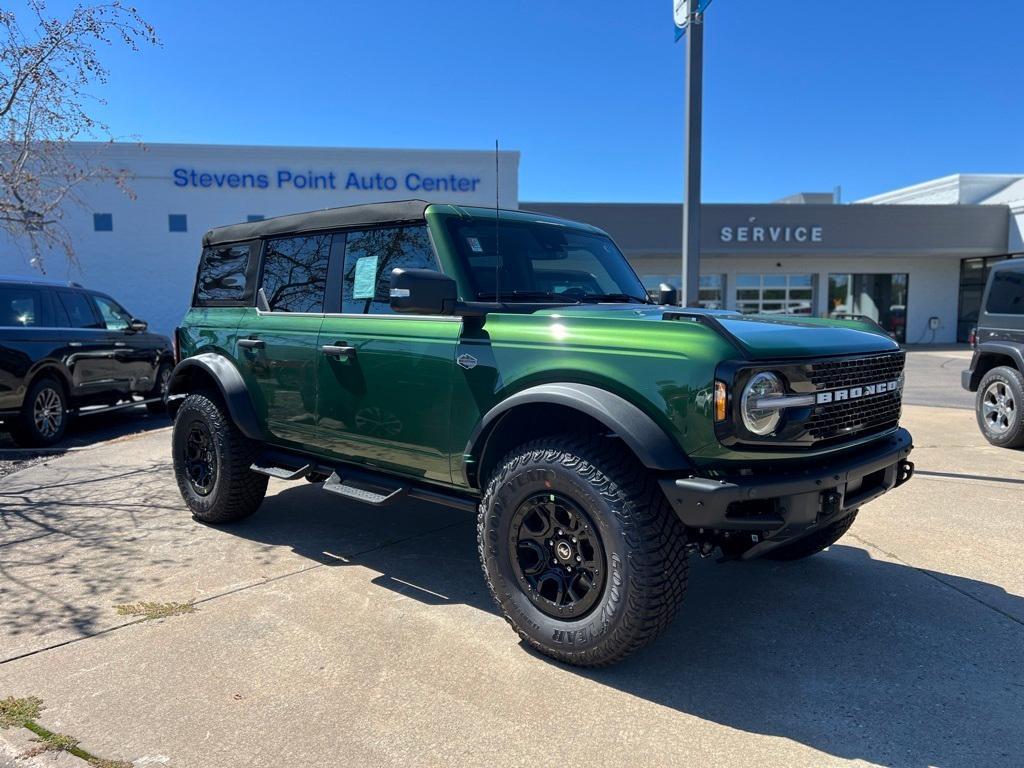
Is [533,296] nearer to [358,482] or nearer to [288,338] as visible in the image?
[358,482]

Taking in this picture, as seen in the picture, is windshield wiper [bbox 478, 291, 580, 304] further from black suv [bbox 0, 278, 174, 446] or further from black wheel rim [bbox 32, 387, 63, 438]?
black wheel rim [bbox 32, 387, 63, 438]

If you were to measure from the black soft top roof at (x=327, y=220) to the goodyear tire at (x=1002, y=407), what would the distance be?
264 inches

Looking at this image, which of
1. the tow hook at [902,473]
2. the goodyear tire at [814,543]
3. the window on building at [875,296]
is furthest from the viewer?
the window on building at [875,296]

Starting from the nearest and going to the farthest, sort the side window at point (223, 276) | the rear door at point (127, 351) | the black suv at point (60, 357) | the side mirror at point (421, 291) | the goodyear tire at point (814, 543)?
the side mirror at point (421, 291)
the goodyear tire at point (814, 543)
the side window at point (223, 276)
the black suv at point (60, 357)
the rear door at point (127, 351)

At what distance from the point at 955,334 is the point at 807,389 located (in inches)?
1118

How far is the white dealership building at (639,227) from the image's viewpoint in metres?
19.2

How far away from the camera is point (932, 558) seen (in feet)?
14.4

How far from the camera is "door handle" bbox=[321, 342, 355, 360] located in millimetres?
3965

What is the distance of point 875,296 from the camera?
26938 millimetres

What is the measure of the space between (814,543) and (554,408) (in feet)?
6.23

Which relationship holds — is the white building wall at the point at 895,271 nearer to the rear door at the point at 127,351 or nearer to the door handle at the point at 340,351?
the rear door at the point at 127,351

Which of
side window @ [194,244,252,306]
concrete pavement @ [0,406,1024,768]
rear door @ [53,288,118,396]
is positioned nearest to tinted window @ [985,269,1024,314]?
concrete pavement @ [0,406,1024,768]

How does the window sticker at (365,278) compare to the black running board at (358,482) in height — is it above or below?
above

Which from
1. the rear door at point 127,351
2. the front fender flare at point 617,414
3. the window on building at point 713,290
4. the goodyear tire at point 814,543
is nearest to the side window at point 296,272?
the front fender flare at point 617,414
